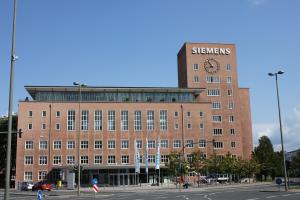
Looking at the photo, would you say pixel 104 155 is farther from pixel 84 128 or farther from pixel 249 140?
pixel 249 140

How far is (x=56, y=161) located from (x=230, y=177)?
3886cm

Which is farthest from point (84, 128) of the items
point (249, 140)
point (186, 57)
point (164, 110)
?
point (249, 140)

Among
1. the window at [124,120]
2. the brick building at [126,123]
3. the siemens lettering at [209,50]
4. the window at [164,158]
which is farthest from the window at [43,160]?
the siemens lettering at [209,50]

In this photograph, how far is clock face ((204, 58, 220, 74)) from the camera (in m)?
108

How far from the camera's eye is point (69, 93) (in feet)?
317

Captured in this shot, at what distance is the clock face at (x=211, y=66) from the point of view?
108363 mm

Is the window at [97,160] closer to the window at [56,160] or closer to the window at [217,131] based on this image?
the window at [56,160]

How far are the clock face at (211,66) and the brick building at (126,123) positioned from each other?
20cm

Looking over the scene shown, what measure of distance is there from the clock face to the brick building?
20cm

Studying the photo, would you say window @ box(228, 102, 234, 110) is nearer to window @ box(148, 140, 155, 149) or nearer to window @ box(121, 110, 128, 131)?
window @ box(148, 140, 155, 149)

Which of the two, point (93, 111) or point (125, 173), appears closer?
point (125, 173)

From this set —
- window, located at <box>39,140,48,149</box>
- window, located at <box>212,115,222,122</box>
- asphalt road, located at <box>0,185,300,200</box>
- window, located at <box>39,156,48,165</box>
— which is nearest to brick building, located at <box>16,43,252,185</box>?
window, located at <box>39,156,48,165</box>

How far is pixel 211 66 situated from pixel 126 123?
2789 cm

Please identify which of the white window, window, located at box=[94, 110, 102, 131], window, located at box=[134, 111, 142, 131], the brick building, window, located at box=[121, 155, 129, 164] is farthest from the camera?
the white window
